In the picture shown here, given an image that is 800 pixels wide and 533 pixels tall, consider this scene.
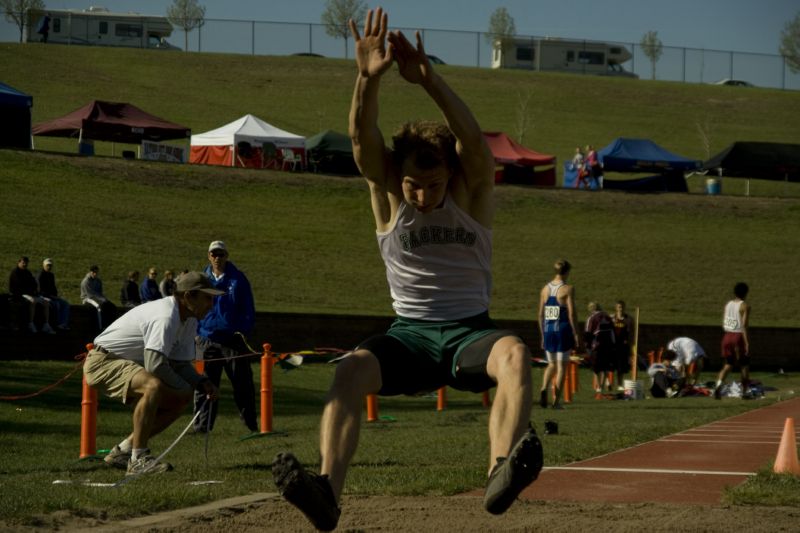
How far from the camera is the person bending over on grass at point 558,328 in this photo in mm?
17234

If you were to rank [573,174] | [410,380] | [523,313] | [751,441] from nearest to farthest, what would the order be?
[410,380], [751,441], [523,313], [573,174]

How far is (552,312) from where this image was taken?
1753 cm

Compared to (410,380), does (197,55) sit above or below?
above

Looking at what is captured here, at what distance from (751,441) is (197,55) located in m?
75.8

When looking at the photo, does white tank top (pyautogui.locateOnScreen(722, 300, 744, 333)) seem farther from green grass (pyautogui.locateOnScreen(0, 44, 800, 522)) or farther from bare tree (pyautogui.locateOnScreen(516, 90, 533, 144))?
bare tree (pyautogui.locateOnScreen(516, 90, 533, 144))

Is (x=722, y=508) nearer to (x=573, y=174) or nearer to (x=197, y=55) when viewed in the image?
(x=573, y=174)

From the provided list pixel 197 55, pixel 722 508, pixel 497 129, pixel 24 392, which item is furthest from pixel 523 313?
pixel 197 55

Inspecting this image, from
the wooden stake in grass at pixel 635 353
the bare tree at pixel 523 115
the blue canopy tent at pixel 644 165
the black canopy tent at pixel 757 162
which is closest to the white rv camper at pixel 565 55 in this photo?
the bare tree at pixel 523 115

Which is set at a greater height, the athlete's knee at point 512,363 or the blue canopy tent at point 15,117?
the blue canopy tent at point 15,117

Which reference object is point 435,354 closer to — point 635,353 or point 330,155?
point 635,353

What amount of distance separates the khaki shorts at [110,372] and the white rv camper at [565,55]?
293 ft

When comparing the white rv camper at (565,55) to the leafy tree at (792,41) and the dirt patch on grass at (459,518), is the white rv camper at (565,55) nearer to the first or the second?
the leafy tree at (792,41)

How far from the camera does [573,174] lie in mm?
51062

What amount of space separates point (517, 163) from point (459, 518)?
43.0 metres
